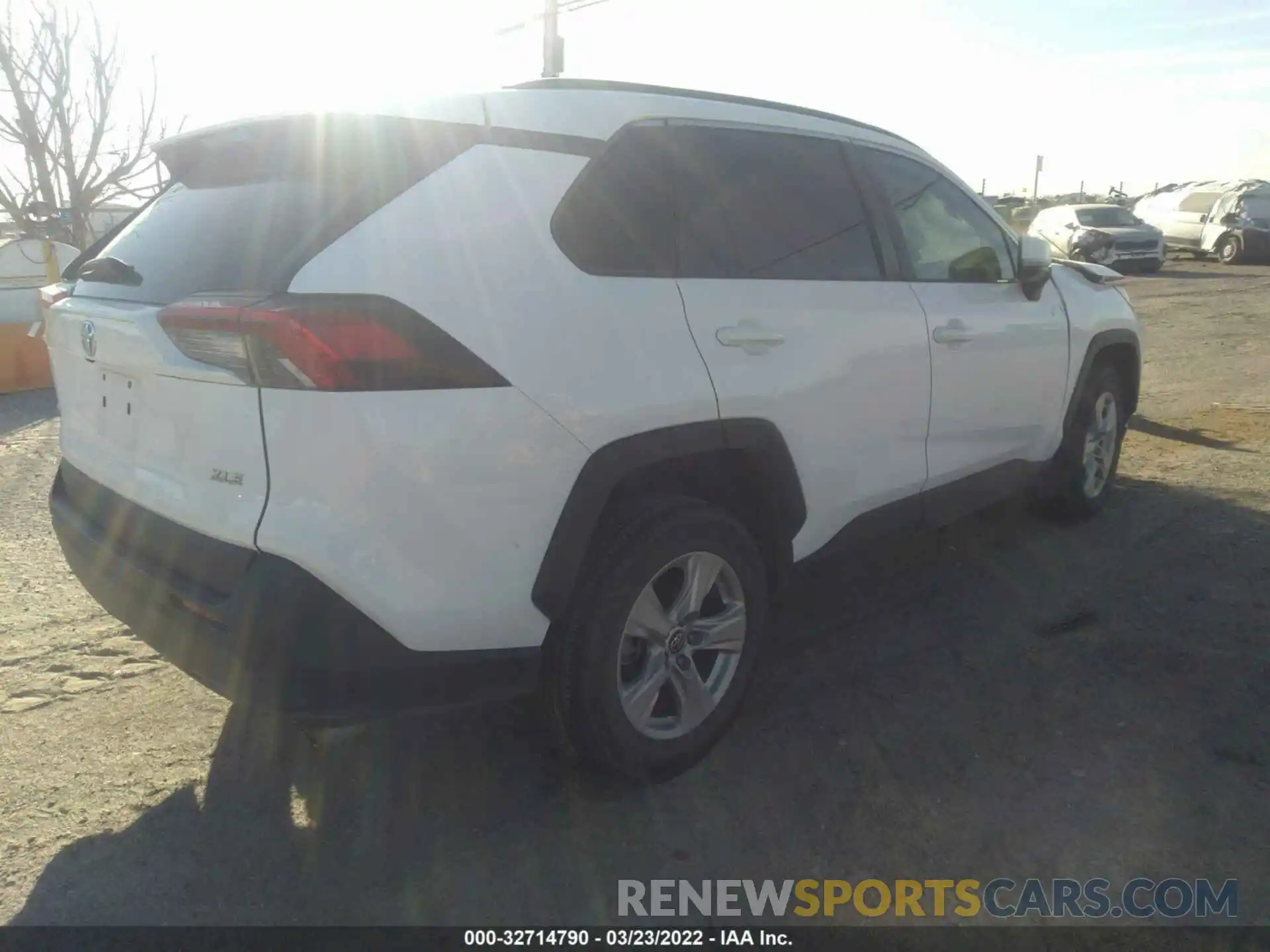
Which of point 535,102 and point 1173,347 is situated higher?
point 535,102

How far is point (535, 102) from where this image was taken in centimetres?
271

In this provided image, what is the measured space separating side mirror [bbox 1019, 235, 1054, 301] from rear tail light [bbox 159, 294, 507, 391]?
2.90 m

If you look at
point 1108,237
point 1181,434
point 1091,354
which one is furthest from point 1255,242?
point 1091,354

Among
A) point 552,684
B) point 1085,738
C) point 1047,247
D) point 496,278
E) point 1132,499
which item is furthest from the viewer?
point 1132,499

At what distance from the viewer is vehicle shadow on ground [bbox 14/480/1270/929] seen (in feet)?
8.30

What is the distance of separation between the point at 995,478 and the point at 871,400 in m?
1.22

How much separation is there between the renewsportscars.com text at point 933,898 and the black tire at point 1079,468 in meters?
2.70

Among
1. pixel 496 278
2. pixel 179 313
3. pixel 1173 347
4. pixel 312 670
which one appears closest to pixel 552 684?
pixel 312 670

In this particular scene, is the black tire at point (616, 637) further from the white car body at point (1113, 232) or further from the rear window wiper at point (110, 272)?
the white car body at point (1113, 232)

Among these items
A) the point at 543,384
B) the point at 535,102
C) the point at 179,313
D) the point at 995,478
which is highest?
the point at 535,102

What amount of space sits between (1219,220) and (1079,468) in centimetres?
2391

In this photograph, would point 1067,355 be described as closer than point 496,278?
No

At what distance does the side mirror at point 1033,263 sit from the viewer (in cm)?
421

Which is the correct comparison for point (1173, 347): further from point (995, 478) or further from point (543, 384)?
point (543, 384)
